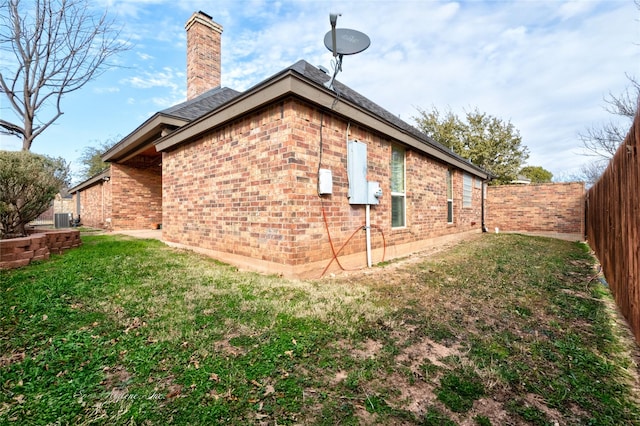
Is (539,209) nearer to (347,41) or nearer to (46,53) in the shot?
(347,41)

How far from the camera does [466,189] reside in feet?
35.4

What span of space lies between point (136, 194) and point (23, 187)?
6391 millimetres

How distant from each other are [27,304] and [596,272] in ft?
28.5

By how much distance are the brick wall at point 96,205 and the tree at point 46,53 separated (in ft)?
9.75

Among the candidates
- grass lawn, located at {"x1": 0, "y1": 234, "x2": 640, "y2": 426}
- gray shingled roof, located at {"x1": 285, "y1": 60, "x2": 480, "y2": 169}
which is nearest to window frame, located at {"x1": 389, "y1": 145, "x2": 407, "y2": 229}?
gray shingled roof, located at {"x1": 285, "y1": 60, "x2": 480, "y2": 169}

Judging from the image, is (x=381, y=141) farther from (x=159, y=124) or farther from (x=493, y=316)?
(x=159, y=124)

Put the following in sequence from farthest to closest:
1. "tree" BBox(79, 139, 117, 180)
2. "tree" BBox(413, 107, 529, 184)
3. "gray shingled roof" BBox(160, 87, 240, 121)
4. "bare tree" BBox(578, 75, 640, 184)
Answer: "tree" BBox(79, 139, 117, 180), "tree" BBox(413, 107, 529, 184), "bare tree" BBox(578, 75, 640, 184), "gray shingled roof" BBox(160, 87, 240, 121)

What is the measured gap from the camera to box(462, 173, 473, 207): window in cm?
1046

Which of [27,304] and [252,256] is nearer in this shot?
[27,304]

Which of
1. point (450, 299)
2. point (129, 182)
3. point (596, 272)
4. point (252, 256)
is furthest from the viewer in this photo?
point (129, 182)

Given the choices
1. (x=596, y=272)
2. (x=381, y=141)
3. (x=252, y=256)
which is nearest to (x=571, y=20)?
(x=381, y=141)

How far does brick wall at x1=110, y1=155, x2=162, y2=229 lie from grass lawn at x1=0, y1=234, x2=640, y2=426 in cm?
790

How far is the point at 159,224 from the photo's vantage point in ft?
39.3

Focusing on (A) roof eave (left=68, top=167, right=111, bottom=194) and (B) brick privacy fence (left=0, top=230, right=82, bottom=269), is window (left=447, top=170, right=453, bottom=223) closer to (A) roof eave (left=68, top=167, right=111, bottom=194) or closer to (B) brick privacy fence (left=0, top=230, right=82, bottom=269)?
(B) brick privacy fence (left=0, top=230, right=82, bottom=269)
